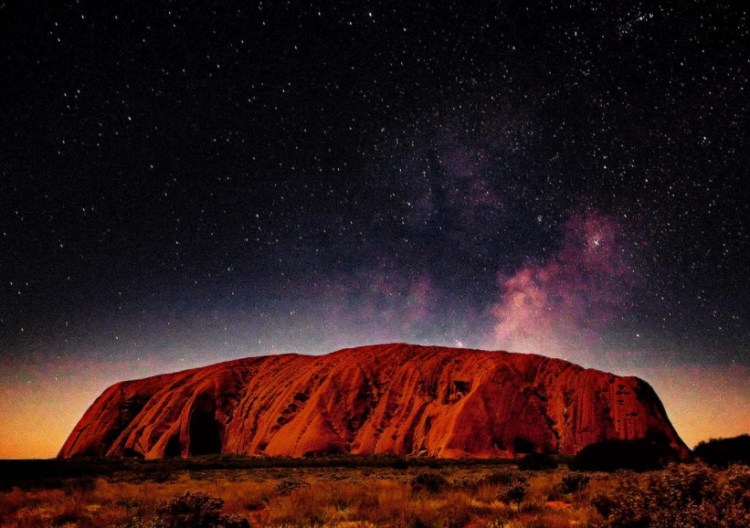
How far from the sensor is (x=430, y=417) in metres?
55.8

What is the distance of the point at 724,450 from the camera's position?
27500mm

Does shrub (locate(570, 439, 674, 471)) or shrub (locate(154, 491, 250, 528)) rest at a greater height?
shrub (locate(154, 491, 250, 528))

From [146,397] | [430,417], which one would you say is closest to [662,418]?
[430,417]

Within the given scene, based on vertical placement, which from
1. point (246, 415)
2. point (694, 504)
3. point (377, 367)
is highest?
point (377, 367)

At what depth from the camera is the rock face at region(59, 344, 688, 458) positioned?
170 feet

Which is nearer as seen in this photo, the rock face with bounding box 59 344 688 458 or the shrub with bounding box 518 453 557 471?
the shrub with bounding box 518 453 557 471

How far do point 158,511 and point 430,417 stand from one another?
5202 centimetres

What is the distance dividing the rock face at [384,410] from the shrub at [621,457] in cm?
2117

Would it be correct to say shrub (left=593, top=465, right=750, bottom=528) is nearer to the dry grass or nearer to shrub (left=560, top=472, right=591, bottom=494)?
the dry grass

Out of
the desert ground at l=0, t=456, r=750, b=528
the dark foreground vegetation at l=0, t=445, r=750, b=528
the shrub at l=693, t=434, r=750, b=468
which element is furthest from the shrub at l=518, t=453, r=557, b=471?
the dark foreground vegetation at l=0, t=445, r=750, b=528

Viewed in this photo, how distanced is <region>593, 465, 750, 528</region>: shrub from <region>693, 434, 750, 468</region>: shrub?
83.6ft

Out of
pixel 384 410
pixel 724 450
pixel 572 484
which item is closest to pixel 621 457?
pixel 724 450

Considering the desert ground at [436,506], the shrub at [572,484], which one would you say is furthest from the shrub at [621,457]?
the desert ground at [436,506]

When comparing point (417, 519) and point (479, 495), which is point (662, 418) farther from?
point (417, 519)
